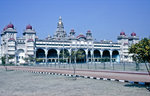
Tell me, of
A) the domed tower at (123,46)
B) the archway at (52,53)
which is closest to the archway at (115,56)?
the domed tower at (123,46)

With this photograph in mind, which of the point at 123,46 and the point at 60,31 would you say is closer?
the point at 123,46

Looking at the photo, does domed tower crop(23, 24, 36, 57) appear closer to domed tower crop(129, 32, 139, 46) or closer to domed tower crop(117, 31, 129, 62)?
domed tower crop(117, 31, 129, 62)

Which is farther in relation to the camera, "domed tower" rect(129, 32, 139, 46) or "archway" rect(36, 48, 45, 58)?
"domed tower" rect(129, 32, 139, 46)

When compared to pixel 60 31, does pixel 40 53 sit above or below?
below

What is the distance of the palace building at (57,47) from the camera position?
232ft

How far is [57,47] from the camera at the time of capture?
77750mm

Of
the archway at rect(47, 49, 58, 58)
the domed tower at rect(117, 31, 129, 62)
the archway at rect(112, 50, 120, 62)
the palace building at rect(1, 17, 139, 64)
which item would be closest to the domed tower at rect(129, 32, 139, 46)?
the palace building at rect(1, 17, 139, 64)

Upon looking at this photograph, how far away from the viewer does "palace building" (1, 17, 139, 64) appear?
2780 inches

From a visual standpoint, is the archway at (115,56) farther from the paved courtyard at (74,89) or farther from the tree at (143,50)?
the tree at (143,50)

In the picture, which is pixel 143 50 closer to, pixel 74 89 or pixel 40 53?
pixel 74 89

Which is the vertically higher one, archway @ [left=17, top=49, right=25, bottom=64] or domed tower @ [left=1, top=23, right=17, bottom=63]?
domed tower @ [left=1, top=23, right=17, bottom=63]

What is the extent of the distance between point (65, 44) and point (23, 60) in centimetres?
1982

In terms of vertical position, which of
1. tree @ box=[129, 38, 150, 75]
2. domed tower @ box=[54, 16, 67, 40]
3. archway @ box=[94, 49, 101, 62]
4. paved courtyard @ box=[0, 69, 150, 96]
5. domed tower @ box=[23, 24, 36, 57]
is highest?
domed tower @ box=[54, 16, 67, 40]

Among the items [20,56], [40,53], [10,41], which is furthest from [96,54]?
[10,41]
